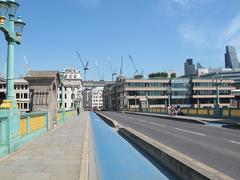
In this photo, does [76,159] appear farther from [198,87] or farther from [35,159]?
[198,87]

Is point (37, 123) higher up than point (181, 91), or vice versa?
point (181, 91)

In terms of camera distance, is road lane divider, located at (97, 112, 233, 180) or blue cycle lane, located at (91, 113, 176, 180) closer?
road lane divider, located at (97, 112, 233, 180)

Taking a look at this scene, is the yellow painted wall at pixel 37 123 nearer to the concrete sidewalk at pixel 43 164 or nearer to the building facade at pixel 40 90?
the building facade at pixel 40 90

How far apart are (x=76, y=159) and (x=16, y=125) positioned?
337 centimetres

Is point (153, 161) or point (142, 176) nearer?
point (142, 176)

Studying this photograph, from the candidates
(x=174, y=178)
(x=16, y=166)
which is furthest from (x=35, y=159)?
(x=174, y=178)

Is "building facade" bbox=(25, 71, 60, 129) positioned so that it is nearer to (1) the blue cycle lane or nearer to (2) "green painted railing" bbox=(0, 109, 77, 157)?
(2) "green painted railing" bbox=(0, 109, 77, 157)

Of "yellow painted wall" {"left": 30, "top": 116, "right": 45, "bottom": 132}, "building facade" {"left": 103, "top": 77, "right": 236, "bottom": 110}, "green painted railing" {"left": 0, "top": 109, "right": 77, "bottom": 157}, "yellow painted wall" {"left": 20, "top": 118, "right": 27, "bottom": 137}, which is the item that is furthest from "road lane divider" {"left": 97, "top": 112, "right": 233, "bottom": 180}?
"building facade" {"left": 103, "top": 77, "right": 236, "bottom": 110}

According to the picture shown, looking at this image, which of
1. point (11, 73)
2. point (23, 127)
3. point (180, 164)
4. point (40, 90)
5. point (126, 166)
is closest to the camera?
point (180, 164)

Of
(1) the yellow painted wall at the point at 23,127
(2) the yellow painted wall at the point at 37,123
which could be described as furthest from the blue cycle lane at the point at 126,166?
(2) the yellow painted wall at the point at 37,123

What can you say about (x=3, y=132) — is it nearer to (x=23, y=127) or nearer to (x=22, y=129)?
(x=22, y=129)

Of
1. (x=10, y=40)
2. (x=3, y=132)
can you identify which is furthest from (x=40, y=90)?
(x=3, y=132)

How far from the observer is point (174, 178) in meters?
8.80

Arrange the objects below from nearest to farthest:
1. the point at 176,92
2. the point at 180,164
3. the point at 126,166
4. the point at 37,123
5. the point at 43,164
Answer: the point at 180,164 < the point at 43,164 < the point at 126,166 < the point at 37,123 < the point at 176,92
